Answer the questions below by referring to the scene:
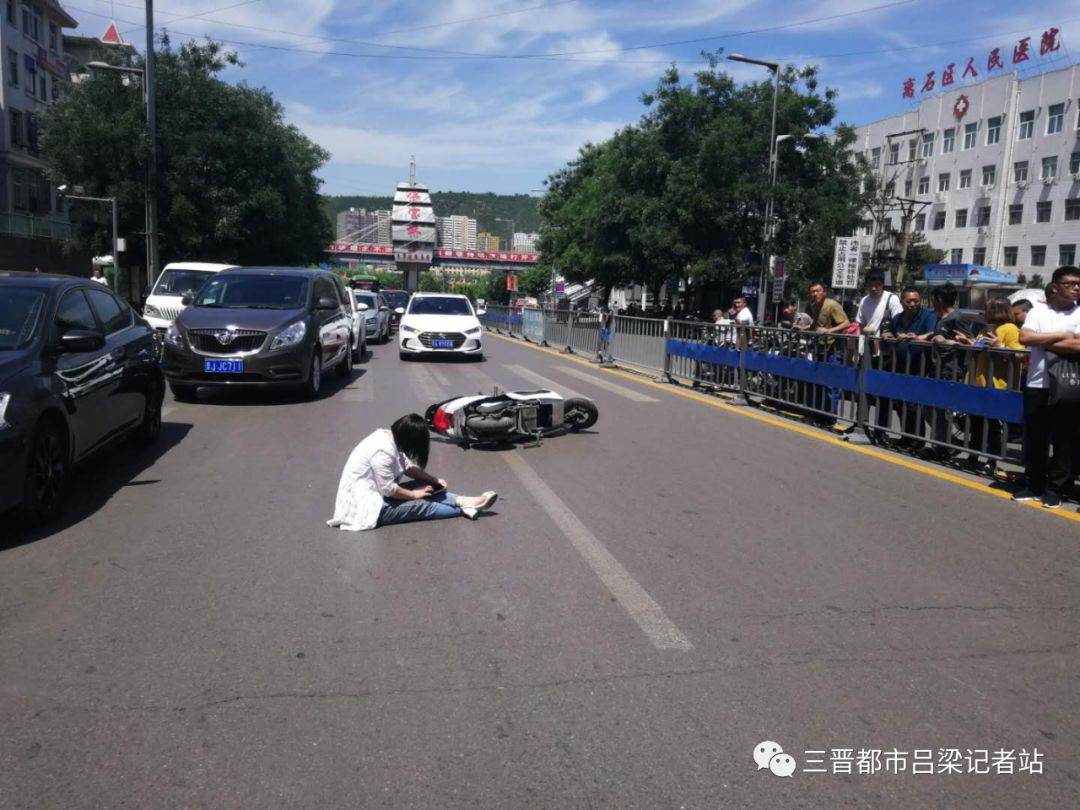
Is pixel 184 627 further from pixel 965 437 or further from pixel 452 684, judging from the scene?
pixel 965 437

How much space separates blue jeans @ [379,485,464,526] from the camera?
5.94m

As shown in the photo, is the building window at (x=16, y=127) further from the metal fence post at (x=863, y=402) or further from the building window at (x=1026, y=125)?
the building window at (x=1026, y=125)

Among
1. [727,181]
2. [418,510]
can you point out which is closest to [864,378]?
[418,510]

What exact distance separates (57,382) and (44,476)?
2.19 feet

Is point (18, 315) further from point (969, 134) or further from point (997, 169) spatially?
point (969, 134)

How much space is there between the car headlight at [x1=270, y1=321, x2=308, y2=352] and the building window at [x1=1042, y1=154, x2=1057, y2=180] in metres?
50.9

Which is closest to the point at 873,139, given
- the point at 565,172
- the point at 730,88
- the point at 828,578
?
the point at 565,172

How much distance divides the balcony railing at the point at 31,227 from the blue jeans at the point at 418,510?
39.5 m

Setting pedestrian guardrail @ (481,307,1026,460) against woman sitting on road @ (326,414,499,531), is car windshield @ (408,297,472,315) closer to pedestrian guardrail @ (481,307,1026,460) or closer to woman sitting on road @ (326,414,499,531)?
pedestrian guardrail @ (481,307,1026,460)

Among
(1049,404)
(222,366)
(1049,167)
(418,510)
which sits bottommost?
(418,510)

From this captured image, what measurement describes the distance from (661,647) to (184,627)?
87.1 inches

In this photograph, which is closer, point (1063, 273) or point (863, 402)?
point (1063, 273)

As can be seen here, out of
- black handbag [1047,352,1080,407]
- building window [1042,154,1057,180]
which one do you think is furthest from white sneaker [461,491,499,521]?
building window [1042,154,1057,180]

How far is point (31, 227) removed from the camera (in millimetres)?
40688
